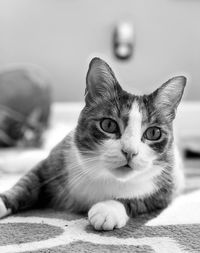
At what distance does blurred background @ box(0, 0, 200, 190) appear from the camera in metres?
2.90

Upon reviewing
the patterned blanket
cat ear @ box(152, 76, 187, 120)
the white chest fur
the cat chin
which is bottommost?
the patterned blanket

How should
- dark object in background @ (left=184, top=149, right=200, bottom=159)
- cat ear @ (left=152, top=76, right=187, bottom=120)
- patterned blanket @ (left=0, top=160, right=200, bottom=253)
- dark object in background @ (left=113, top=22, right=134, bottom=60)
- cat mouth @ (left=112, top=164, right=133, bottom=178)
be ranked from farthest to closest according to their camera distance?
dark object in background @ (left=113, top=22, right=134, bottom=60) → dark object in background @ (left=184, top=149, right=200, bottom=159) → cat ear @ (left=152, top=76, right=187, bottom=120) → cat mouth @ (left=112, top=164, right=133, bottom=178) → patterned blanket @ (left=0, top=160, right=200, bottom=253)

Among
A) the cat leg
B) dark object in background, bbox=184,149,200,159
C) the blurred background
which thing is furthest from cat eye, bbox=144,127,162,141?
the blurred background

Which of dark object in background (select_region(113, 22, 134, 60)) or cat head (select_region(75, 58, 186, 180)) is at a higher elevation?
dark object in background (select_region(113, 22, 134, 60))

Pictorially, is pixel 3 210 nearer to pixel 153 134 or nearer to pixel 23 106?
pixel 153 134

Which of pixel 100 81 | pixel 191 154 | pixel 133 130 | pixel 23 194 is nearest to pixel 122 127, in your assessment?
pixel 133 130

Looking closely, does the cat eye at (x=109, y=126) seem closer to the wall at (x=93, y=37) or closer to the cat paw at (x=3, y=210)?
the cat paw at (x=3, y=210)

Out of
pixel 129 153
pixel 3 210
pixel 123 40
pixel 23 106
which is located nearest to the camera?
pixel 129 153

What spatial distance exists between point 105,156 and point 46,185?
0.94 ft

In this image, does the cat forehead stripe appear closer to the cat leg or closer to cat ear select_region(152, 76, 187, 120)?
cat ear select_region(152, 76, 187, 120)

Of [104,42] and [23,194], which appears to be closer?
[23,194]

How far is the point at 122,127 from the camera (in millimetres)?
995

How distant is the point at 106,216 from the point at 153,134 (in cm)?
21

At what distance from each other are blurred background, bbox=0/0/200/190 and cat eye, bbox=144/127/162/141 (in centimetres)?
182
